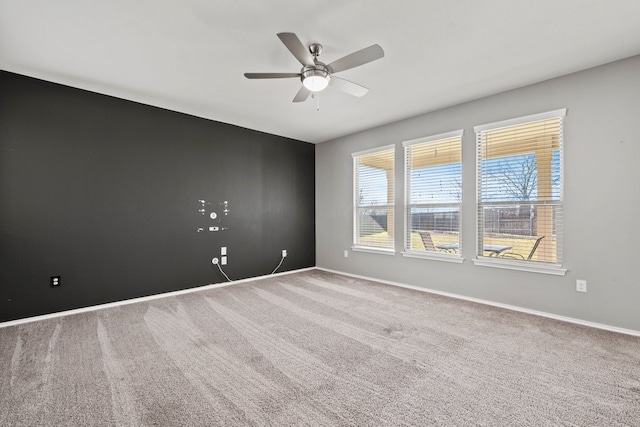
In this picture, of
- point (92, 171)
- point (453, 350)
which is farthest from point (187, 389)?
point (92, 171)

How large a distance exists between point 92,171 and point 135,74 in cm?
135

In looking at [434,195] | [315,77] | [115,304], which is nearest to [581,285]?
[434,195]

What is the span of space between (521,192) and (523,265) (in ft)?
2.84

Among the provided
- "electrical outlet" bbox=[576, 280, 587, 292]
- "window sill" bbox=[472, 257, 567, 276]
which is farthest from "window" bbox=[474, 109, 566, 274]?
"electrical outlet" bbox=[576, 280, 587, 292]

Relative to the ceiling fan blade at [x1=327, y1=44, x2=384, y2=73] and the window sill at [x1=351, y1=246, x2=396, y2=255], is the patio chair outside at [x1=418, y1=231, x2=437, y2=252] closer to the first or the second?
the window sill at [x1=351, y1=246, x2=396, y2=255]

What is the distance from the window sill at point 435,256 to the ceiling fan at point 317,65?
8.30ft

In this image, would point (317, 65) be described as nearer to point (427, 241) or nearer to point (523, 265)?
point (427, 241)

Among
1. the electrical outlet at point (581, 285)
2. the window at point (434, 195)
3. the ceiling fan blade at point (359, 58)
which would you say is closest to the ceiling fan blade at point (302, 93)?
the ceiling fan blade at point (359, 58)

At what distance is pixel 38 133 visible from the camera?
3150 millimetres

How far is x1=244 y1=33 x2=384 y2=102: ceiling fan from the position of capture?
6.93 feet

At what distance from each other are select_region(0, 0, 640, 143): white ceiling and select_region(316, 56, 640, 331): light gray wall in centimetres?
23

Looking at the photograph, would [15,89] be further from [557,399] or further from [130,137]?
[557,399]

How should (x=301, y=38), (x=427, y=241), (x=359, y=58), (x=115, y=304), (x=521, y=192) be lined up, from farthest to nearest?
(x=427, y=241) → (x=115, y=304) → (x=521, y=192) → (x=301, y=38) → (x=359, y=58)

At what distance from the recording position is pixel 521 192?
3363 millimetres
